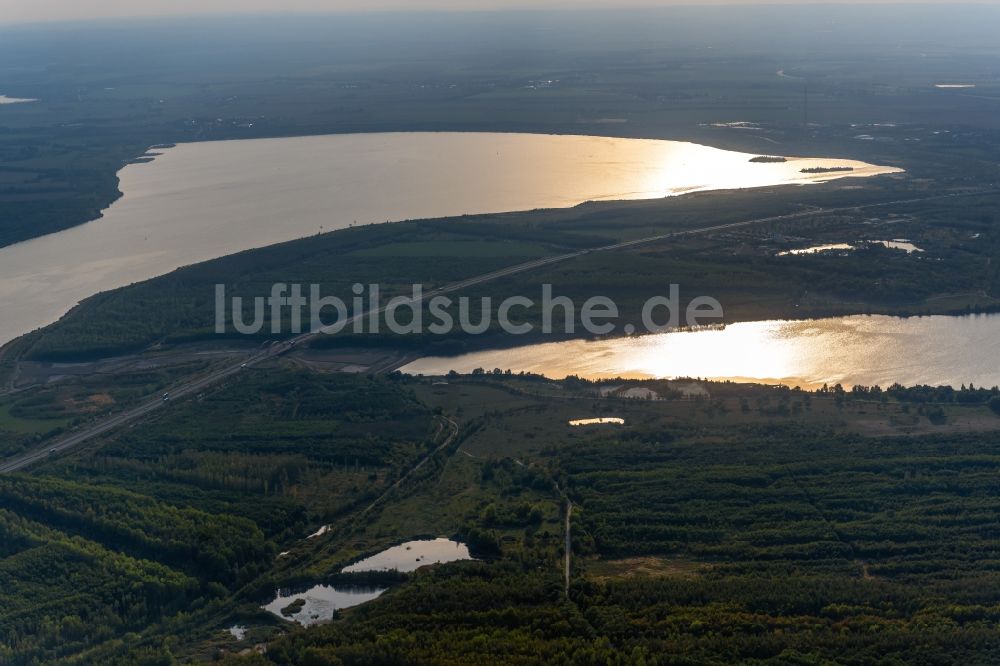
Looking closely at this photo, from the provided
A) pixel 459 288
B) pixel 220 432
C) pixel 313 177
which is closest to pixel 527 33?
pixel 313 177

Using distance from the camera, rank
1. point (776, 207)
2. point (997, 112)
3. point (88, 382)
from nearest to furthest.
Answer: point (88, 382)
point (776, 207)
point (997, 112)

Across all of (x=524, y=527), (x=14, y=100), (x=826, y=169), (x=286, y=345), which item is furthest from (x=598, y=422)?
(x=14, y=100)

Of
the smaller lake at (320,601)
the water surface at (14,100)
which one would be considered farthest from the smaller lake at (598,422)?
the water surface at (14,100)

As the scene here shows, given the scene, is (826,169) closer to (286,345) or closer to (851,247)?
(851,247)

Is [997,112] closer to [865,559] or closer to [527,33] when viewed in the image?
[865,559]

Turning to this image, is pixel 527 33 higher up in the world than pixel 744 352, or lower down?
higher up

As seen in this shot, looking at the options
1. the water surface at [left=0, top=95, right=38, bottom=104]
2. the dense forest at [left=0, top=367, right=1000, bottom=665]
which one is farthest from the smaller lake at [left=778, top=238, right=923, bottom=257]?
the water surface at [left=0, top=95, right=38, bottom=104]
